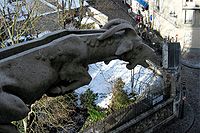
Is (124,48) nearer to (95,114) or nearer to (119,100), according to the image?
(95,114)

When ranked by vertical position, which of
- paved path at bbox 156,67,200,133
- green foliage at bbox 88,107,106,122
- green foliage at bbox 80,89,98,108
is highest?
green foliage at bbox 80,89,98,108

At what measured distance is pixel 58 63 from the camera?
6.08m

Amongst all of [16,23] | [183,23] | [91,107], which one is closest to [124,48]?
[91,107]

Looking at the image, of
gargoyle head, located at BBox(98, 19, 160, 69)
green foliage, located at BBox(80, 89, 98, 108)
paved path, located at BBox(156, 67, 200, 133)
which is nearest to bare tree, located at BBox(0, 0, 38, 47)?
green foliage, located at BBox(80, 89, 98, 108)

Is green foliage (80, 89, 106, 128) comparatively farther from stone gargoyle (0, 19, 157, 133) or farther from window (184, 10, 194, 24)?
stone gargoyle (0, 19, 157, 133)

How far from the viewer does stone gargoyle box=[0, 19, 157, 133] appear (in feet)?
18.1

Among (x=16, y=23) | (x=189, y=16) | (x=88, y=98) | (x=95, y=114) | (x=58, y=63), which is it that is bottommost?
(x=95, y=114)

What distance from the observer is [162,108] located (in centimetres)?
1958

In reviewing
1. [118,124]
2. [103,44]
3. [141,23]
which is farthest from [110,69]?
[103,44]

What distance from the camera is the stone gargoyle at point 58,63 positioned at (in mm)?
5516

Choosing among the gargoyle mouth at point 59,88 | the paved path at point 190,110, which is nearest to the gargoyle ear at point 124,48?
the gargoyle mouth at point 59,88

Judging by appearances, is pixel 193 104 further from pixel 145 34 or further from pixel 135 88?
pixel 145 34

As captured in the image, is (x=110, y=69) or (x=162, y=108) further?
(x=110, y=69)

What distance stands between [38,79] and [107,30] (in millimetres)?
1411
